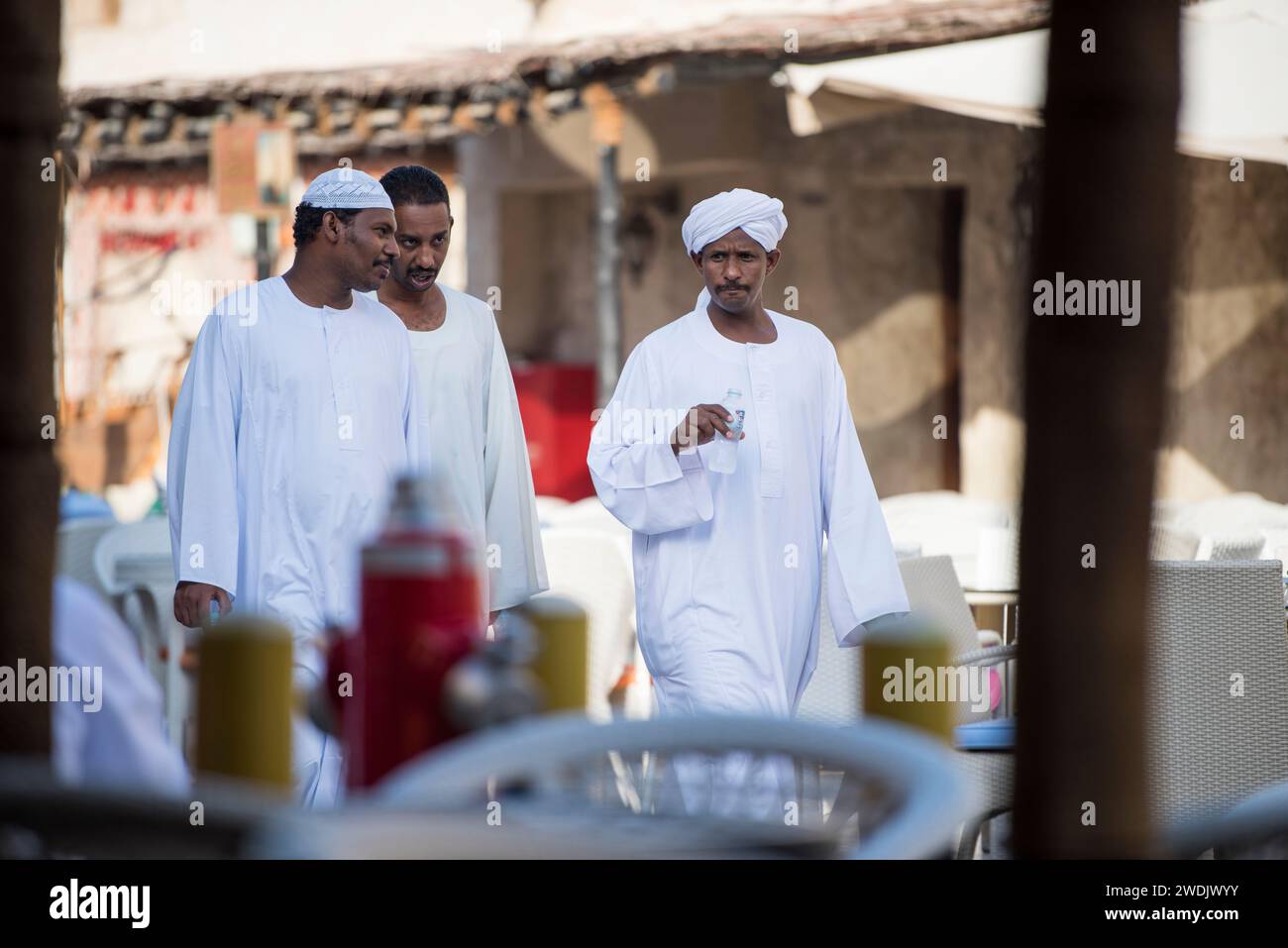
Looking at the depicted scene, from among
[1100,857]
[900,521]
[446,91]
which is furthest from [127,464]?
[1100,857]

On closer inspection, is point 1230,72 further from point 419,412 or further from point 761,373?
point 419,412

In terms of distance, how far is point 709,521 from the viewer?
4785mm

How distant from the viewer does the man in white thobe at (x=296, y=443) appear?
4.28 metres

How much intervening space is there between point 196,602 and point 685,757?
8.08 feet

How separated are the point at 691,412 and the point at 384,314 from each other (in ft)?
2.49

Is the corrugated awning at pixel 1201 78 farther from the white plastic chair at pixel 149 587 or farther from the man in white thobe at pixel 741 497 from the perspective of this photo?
the white plastic chair at pixel 149 587

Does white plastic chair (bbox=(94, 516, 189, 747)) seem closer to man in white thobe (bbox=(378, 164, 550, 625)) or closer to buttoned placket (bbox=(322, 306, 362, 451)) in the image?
man in white thobe (bbox=(378, 164, 550, 625))

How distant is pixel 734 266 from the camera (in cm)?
479

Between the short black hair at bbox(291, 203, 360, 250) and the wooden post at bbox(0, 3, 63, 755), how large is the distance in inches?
95.3

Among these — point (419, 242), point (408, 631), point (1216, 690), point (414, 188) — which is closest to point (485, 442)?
point (419, 242)

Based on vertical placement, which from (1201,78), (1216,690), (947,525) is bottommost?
(1216,690)

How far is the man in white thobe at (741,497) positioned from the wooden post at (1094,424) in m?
2.69

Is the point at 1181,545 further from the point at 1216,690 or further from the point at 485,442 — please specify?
the point at 485,442

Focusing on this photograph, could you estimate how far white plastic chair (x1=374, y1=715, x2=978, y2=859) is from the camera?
1.58 meters
